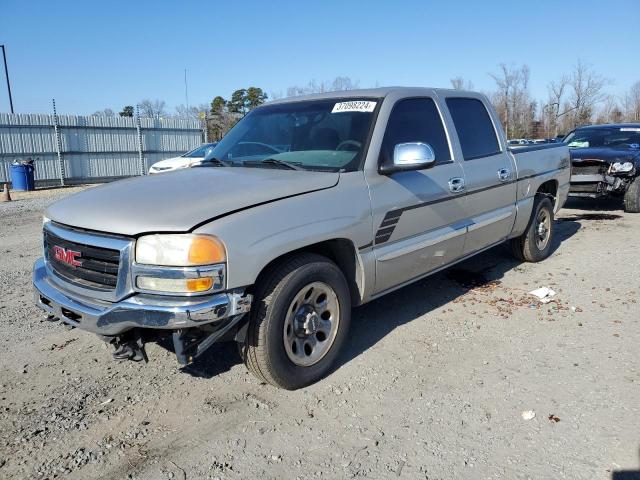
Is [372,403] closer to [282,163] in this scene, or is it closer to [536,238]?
[282,163]

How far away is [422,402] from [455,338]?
108cm

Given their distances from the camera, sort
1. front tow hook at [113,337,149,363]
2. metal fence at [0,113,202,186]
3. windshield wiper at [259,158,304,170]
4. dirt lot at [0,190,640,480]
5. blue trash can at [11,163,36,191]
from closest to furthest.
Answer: dirt lot at [0,190,640,480] → front tow hook at [113,337,149,363] → windshield wiper at [259,158,304,170] → blue trash can at [11,163,36,191] → metal fence at [0,113,202,186]

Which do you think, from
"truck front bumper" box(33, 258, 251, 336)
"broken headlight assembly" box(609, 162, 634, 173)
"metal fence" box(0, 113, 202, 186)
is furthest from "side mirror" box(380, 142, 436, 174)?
"metal fence" box(0, 113, 202, 186)

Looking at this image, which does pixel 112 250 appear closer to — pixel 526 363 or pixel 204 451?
pixel 204 451

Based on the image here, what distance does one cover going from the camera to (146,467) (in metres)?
2.61

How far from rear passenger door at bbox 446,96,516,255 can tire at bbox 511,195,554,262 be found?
75cm

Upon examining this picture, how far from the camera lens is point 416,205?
3.91 m

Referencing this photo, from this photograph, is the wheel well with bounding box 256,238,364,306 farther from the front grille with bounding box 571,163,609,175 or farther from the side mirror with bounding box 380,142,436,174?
the front grille with bounding box 571,163,609,175

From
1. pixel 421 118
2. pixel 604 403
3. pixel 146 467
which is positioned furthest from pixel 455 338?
pixel 146 467

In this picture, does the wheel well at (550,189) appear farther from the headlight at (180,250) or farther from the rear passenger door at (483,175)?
the headlight at (180,250)

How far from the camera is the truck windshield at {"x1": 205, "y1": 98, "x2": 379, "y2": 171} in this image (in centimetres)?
373

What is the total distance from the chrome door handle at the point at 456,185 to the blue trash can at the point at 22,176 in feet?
55.4

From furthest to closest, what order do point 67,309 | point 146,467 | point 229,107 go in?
point 229,107 → point 67,309 → point 146,467

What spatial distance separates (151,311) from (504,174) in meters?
3.79
